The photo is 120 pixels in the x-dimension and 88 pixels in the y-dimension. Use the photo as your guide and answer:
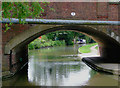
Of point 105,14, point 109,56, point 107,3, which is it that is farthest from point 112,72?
point 109,56

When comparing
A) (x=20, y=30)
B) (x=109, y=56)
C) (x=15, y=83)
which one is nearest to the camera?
(x=15, y=83)

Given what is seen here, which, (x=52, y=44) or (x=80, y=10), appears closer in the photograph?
(x=80, y=10)

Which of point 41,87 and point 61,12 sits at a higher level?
point 61,12

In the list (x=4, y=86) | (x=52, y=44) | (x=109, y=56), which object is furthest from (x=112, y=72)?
(x=52, y=44)

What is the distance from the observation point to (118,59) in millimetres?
12719

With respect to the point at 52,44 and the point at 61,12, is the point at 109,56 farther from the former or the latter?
the point at 52,44

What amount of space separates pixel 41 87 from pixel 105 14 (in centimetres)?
525

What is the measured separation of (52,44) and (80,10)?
31957mm

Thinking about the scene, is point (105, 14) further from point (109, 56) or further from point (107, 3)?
point (109, 56)

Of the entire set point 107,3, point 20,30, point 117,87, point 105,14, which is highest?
point 107,3

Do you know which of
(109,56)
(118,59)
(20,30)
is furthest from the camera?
(109,56)

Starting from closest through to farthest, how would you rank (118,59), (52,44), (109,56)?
1. (118,59)
2. (109,56)
3. (52,44)

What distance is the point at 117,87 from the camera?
7402mm

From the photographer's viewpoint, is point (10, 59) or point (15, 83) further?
point (10, 59)
